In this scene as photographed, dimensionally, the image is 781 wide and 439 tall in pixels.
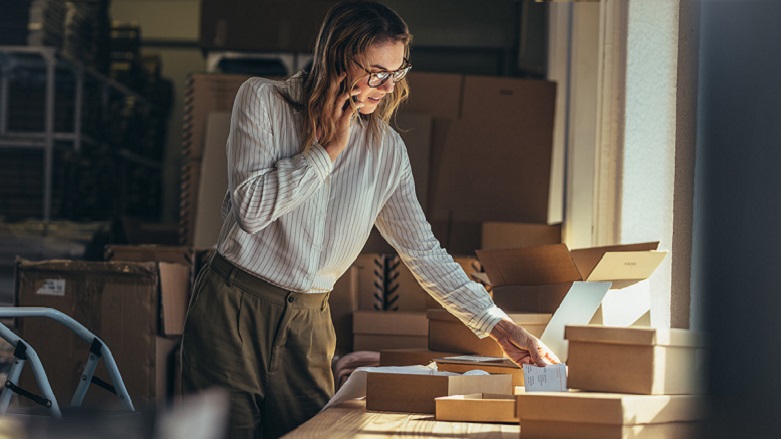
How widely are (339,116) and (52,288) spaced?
194 centimetres

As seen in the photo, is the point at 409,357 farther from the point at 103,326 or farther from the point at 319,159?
the point at 103,326

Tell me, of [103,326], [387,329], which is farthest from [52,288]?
[387,329]

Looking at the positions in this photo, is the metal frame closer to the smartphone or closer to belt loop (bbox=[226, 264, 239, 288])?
belt loop (bbox=[226, 264, 239, 288])

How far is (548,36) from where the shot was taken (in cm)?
495

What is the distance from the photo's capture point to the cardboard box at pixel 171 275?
331 centimetres

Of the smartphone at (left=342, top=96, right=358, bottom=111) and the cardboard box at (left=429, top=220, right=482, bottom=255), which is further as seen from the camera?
the cardboard box at (left=429, top=220, right=482, bottom=255)

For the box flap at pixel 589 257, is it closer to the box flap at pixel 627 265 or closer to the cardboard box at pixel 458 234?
the box flap at pixel 627 265

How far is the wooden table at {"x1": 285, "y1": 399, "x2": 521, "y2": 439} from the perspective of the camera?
56.1 inches

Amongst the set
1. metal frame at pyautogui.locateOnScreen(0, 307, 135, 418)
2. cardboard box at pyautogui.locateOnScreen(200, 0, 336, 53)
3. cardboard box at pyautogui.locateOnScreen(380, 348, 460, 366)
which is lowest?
metal frame at pyautogui.locateOnScreen(0, 307, 135, 418)

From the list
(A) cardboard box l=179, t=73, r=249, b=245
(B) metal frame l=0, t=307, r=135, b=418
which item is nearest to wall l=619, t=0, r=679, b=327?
(B) metal frame l=0, t=307, r=135, b=418

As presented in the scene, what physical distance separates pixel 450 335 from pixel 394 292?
1.45 m

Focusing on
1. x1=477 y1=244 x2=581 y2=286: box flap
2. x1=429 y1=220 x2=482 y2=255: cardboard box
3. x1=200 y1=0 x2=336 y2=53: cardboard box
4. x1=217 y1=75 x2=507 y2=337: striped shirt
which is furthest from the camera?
x1=200 y1=0 x2=336 y2=53: cardboard box

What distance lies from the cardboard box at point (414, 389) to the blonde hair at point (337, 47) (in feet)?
1.58

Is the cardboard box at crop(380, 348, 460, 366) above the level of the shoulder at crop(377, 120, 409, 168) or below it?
below
